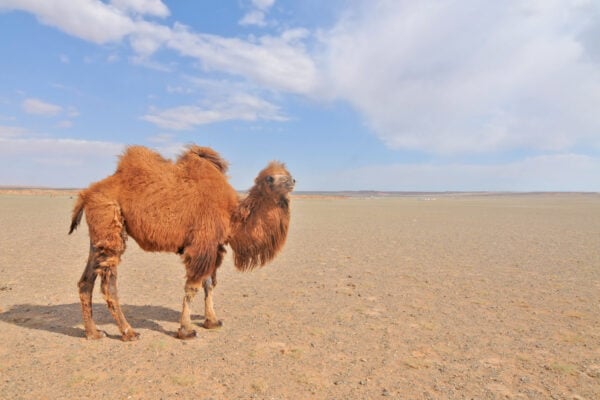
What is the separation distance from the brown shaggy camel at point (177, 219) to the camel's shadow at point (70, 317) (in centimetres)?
62

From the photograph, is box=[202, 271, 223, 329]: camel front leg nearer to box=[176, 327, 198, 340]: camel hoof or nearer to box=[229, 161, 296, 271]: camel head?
box=[176, 327, 198, 340]: camel hoof

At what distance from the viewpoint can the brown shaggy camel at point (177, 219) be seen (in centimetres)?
507

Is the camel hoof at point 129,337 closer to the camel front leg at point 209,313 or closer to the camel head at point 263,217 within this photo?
the camel front leg at point 209,313

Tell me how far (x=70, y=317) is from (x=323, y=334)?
13.0ft

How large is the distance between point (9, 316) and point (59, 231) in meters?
13.0

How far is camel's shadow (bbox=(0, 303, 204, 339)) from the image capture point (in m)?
5.72

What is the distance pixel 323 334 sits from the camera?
18.1 ft

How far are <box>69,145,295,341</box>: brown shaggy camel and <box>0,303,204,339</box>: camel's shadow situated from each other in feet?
2.05

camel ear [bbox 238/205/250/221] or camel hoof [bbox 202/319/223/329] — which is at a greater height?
camel ear [bbox 238/205/250/221]

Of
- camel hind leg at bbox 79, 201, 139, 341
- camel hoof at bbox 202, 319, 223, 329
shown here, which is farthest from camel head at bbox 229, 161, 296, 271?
camel hind leg at bbox 79, 201, 139, 341

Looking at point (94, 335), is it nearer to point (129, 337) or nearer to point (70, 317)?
point (129, 337)

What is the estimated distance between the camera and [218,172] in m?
5.77

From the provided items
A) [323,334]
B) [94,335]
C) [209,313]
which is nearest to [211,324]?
[209,313]

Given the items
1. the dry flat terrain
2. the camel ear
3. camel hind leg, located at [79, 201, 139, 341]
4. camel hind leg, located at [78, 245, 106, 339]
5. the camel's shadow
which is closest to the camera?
the dry flat terrain
